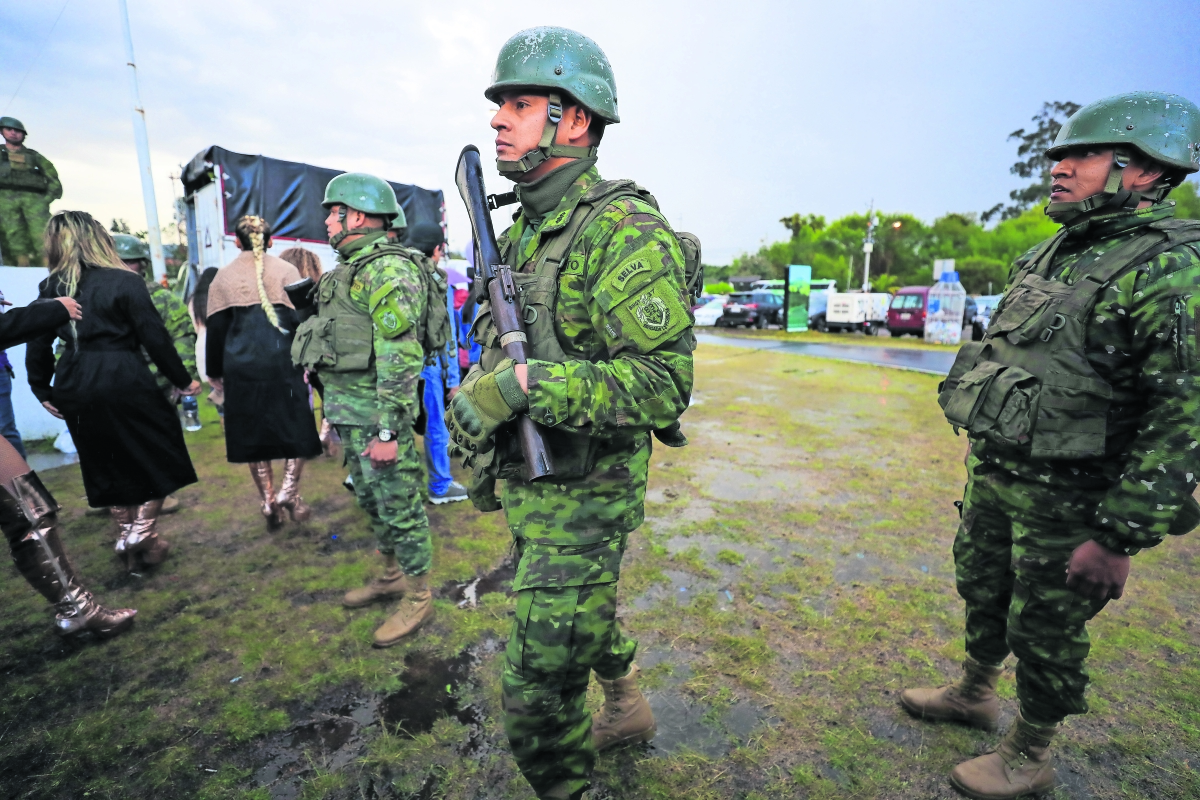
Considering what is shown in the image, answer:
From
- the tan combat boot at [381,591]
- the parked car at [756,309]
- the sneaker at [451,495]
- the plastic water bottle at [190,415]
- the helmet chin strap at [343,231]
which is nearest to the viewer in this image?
the helmet chin strap at [343,231]

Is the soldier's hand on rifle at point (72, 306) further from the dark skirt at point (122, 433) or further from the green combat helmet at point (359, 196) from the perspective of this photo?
the green combat helmet at point (359, 196)

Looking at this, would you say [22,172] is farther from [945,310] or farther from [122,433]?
[945,310]

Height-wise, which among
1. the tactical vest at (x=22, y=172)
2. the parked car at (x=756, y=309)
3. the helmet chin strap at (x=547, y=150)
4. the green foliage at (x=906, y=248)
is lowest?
the parked car at (x=756, y=309)

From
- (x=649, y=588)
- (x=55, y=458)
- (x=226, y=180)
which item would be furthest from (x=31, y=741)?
(x=226, y=180)

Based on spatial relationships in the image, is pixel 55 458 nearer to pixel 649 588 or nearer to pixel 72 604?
pixel 72 604

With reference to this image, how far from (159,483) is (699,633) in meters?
3.26

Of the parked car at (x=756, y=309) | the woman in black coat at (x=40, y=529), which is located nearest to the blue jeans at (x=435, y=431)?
the woman in black coat at (x=40, y=529)

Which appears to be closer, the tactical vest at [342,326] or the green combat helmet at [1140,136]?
the green combat helmet at [1140,136]

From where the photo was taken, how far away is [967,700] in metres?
2.48

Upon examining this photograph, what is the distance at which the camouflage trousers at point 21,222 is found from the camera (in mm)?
6762

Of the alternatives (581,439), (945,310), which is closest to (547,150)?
(581,439)

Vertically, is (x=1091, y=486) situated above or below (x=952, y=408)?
below

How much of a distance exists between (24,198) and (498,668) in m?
8.06

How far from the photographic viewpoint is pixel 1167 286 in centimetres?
178
